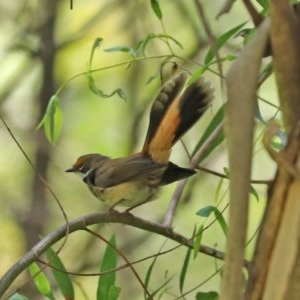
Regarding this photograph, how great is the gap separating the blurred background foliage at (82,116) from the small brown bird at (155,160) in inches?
27.0

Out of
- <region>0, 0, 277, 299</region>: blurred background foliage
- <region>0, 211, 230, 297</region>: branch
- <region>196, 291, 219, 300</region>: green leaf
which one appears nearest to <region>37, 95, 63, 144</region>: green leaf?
<region>0, 211, 230, 297</region>: branch

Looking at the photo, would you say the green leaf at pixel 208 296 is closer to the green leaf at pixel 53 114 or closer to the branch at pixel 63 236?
the branch at pixel 63 236

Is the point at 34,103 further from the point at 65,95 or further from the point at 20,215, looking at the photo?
the point at 20,215

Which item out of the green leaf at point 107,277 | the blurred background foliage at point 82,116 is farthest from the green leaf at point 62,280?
the blurred background foliage at point 82,116

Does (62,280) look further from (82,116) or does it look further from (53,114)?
(82,116)

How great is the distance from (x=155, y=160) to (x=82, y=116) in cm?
103

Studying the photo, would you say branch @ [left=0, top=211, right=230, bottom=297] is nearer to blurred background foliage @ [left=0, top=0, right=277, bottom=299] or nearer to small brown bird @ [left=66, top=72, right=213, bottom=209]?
small brown bird @ [left=66, top=72, right=213, bottom=209]

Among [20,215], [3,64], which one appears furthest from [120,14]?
[20,215]

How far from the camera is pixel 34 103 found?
212 centimetres

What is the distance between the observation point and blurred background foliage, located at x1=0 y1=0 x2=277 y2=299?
211 centimetres

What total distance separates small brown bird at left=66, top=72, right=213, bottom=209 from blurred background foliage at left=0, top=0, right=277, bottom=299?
2.25ft

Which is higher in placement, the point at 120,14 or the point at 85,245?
the point at 120,14

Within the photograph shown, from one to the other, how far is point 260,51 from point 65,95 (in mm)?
1682

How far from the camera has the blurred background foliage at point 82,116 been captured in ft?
6.93
